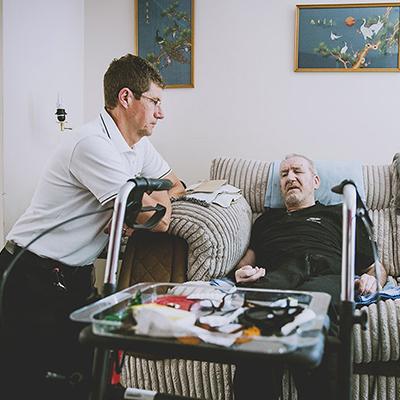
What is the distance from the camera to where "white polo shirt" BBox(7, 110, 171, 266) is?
1.45 m

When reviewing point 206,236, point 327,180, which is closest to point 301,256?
point 206,236

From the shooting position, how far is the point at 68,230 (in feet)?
4.90

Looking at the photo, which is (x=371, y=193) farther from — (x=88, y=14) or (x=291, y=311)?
(x=88, y=14)

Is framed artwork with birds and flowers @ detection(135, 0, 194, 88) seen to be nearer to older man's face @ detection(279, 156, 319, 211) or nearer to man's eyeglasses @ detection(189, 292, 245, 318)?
older man's face @ detection(279, 156, 319, 211)

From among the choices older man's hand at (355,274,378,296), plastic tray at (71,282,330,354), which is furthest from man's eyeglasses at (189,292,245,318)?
older man's hand at (355,274,378,296)

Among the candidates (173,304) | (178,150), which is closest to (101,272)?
(178,150)

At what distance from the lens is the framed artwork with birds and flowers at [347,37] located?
2.55 m

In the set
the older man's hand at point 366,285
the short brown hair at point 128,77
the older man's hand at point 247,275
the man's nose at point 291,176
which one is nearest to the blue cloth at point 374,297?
the older man's hand at point 366,285

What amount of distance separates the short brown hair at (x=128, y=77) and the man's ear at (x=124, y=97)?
0.5 inches

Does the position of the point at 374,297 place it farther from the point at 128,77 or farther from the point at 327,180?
the point at 128,77

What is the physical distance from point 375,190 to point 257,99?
91 centimetres

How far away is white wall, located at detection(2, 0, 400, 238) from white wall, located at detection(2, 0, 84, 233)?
11mm

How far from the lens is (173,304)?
90 centimetres

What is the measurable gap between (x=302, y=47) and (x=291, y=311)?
217 cm
